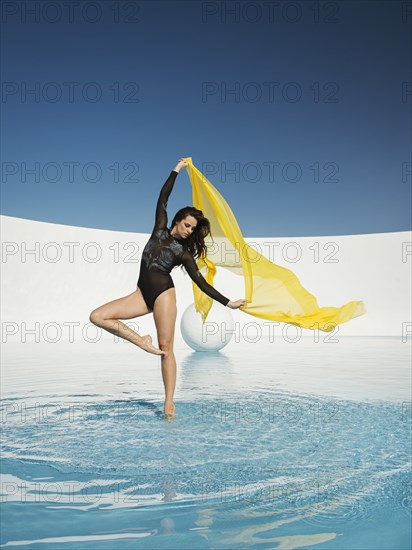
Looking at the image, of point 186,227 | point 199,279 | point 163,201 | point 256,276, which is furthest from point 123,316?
point 256,276

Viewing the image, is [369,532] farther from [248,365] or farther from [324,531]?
[248,365]

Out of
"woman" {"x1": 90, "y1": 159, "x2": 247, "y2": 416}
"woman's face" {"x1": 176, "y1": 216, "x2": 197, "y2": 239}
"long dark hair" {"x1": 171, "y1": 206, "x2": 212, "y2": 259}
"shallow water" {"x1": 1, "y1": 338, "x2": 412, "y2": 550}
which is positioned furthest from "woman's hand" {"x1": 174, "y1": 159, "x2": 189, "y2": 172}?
"shallow water" {"x1": 1, "y1": 338, "x2": 412, "y2": 550}

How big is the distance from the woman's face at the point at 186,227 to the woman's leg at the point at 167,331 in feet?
Answer: 1.69

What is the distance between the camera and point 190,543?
254 cm

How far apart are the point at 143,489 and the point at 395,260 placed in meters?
26.5

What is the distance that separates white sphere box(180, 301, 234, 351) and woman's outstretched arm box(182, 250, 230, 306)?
7.47m

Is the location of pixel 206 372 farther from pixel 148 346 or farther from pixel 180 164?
pixel 180 164

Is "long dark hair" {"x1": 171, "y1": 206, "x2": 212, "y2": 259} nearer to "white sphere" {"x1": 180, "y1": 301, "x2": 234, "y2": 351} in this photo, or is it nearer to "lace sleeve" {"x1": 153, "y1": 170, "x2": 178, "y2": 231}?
"lace sleeve" {"x1": 153, "y1": 170, "x2": 178, "y2": 231}

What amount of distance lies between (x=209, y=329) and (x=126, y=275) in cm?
1322

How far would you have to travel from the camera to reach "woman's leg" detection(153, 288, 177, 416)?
5.20 m

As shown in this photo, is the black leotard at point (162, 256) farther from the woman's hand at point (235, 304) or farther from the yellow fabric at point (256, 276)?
the yellow fabric at point (256, 276)

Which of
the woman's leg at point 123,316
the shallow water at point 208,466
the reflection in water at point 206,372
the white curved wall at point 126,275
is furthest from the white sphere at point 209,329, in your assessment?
the white curved wall at point 126,275

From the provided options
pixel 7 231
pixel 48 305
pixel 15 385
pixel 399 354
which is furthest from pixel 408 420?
pixel 7 231

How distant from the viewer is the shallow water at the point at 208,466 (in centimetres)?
270
